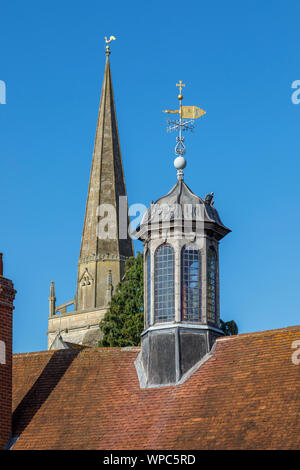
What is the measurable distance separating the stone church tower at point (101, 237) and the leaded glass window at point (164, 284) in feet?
249

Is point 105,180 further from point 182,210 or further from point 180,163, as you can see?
point 182,210

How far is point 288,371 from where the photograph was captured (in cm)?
2433

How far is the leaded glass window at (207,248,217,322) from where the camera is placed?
2803 centimetres

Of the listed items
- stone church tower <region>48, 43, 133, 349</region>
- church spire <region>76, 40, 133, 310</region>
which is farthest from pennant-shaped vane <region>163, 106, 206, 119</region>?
church spire <region>76, 40, 133, 310</region>

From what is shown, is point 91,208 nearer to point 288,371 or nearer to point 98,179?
point 98,179

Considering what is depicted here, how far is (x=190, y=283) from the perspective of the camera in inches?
1105

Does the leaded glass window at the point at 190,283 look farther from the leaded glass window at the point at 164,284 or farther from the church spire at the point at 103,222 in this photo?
the church spire at the point at 103,222

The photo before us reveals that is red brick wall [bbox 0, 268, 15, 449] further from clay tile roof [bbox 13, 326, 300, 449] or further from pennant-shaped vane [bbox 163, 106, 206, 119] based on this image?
pennant-shaped vane [bbox 163, 106, 206, 119]

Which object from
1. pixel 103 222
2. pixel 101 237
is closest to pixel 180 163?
pixel 101 237

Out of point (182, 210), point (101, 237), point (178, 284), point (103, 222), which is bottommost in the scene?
point (178, 284)

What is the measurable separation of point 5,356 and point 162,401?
4264 mm

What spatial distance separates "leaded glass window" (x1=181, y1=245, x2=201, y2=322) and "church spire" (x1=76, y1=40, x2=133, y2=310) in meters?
79.8

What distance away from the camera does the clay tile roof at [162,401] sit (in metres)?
23.3

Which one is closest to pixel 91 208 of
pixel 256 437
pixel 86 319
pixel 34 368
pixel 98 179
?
pixel 98 179
